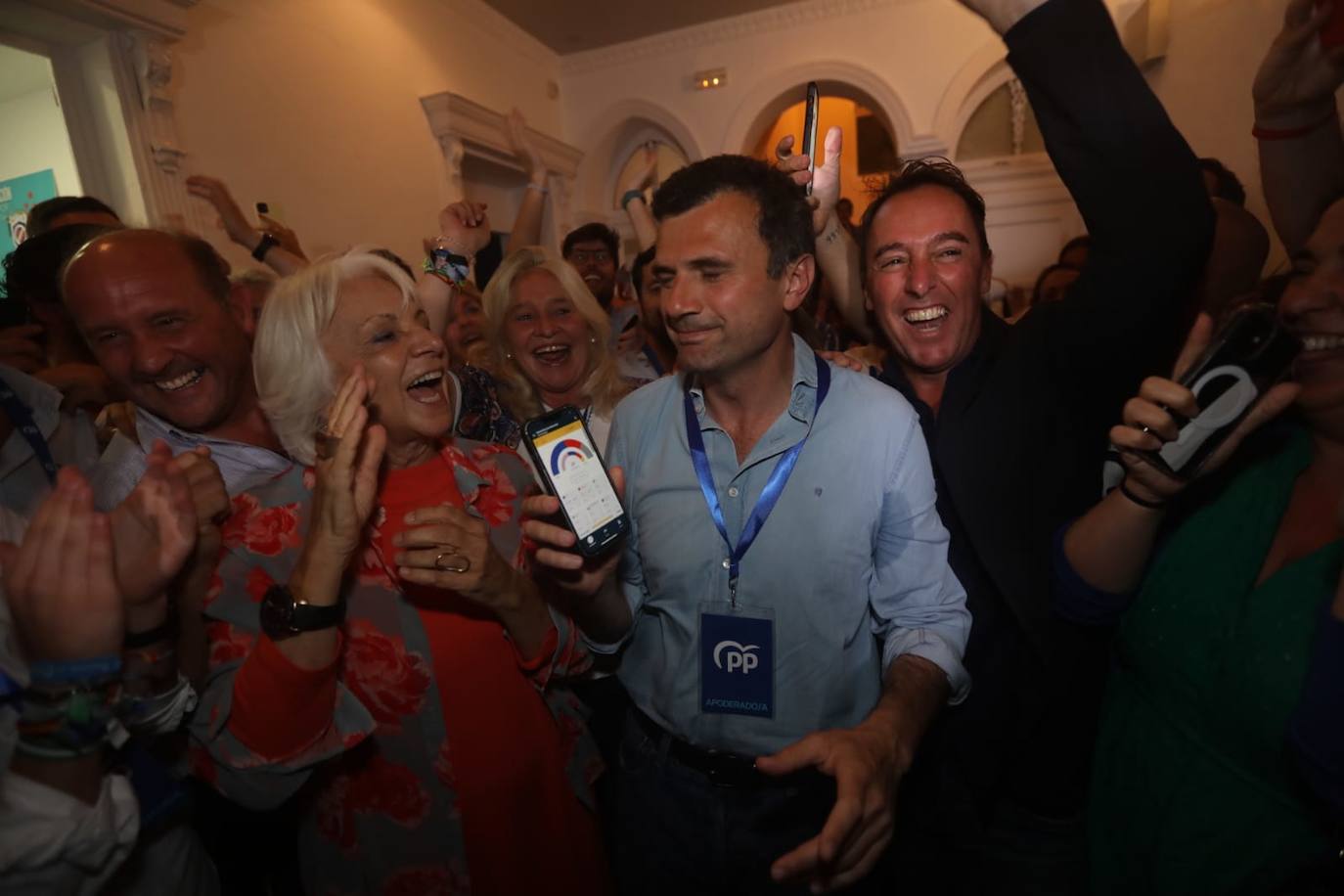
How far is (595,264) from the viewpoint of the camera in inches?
193

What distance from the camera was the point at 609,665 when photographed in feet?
5.92

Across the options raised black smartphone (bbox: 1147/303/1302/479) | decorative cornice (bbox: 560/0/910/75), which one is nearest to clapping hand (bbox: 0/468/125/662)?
raised black smartphone (bbox: 1147/303/1302/479)

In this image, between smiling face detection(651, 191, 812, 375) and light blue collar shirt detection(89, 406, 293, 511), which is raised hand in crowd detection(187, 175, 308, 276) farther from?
smiling face detection(651, 191, 812, 375)

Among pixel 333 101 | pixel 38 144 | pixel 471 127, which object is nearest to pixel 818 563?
pixel 38 144

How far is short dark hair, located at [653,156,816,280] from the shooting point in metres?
1.66

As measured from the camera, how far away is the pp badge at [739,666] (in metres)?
1.49

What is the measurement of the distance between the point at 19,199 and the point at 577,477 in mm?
4831

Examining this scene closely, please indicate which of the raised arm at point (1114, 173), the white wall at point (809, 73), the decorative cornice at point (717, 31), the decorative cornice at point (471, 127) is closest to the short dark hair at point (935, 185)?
the raised arm at point (1114, 173)

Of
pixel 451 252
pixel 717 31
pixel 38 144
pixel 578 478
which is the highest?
pixel 717 31

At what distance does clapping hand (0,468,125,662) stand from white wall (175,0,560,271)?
13.7 ft

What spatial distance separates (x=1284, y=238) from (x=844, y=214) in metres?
4.66

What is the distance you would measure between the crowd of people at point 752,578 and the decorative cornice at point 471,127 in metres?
5.10

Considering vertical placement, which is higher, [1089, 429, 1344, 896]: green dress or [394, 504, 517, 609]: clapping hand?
[394, 504, 517, 609]: clapping hand

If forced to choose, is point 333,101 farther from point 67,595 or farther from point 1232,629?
point 1232,629
